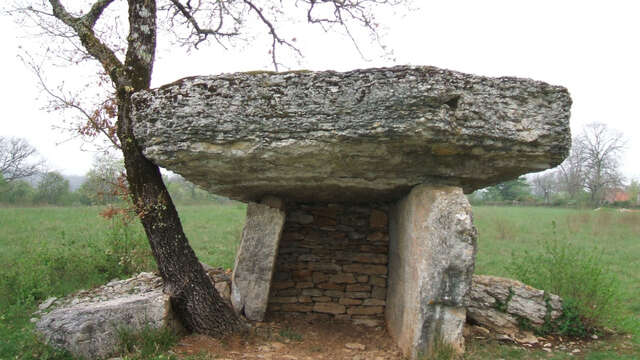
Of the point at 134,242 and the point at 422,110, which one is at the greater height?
the point at 422,110

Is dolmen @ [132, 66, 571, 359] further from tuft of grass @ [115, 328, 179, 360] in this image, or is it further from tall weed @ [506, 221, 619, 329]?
tall weed @ [506, 221, 619, 329]

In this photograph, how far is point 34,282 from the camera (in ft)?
17.6

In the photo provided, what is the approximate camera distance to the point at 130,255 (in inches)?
240

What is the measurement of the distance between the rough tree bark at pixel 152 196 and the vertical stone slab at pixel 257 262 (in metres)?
0.42

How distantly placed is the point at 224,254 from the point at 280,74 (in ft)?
19.5

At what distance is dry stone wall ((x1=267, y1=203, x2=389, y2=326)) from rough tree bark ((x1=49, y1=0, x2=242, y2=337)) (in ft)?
3.98

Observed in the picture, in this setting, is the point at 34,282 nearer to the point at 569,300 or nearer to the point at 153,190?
the point at 153,190

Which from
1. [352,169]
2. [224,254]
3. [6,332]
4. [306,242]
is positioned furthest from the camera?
[224,254]

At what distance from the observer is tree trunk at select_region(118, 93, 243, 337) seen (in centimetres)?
374

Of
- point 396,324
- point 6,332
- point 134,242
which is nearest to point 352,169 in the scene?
point 396,324

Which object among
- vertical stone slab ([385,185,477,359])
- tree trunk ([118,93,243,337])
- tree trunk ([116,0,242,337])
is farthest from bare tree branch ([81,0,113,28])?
vertical stone slab ([385,185,477,359])

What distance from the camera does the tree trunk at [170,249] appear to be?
3.74 meters

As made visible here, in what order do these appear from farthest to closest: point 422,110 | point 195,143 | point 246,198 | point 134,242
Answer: point 134,242 < point 246,198 < point 195,143 < point 422,110

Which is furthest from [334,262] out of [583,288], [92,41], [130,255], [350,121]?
[92,41]
